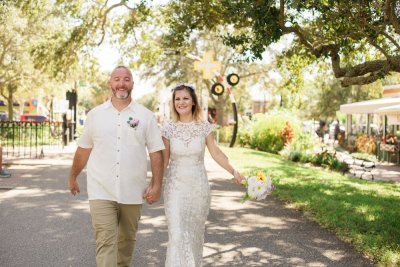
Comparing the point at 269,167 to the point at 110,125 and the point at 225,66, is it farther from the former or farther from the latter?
the point at 225,66

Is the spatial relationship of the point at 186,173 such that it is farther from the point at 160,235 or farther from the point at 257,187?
the point at 160,235

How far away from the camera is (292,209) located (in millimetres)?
9242

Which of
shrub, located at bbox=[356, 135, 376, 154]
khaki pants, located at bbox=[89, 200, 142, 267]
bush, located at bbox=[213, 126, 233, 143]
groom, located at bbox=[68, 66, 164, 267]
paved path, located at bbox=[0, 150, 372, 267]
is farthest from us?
bush, located at bbox=[213, 126, 233, 143]

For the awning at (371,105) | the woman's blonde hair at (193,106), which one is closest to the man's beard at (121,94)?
the woman's blonde hair at (193,106)

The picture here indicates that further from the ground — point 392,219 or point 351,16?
point 351,16

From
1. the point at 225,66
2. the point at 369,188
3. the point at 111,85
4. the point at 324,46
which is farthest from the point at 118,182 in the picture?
the point at 225,66

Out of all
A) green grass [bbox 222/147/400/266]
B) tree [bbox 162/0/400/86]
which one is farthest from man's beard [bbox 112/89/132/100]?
tree [bbox 162/0/400/86]

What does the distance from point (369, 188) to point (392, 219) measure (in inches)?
170

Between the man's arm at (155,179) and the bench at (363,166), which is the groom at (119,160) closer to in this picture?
the man's arm at (155,179)

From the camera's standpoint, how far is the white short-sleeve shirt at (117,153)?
433 cm

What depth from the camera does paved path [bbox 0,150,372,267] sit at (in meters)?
5.63

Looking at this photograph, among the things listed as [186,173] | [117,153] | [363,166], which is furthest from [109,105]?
[363,166]

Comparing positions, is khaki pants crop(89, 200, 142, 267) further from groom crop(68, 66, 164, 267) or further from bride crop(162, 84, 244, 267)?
bride crop(162, 84, 244, 267)

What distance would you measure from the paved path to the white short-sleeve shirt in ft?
4.39
